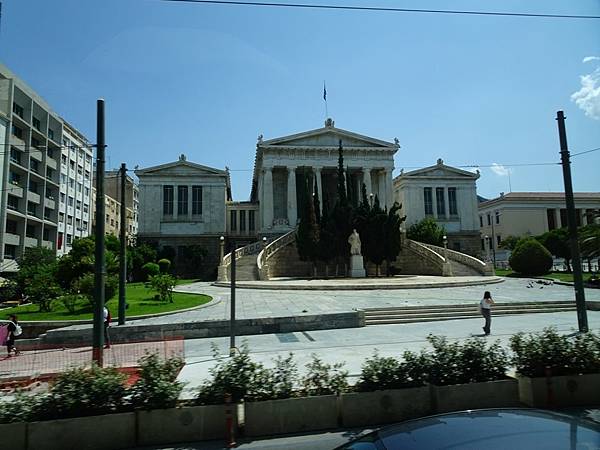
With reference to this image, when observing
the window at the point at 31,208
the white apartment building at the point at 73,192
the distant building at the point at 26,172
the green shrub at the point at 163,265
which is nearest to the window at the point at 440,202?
the green shrub at the point at 163,265

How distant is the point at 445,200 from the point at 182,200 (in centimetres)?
4101

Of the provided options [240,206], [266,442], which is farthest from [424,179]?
[266,442]

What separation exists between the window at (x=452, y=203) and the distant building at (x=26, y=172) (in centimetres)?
5637

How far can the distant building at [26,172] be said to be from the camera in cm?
4444

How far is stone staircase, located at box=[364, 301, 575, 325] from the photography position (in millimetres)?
17016

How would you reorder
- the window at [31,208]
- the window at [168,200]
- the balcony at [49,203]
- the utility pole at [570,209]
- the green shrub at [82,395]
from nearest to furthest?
the green shrub at [82,395] → the utility pole at [570,209] → the window at [31,208] → the balcony at [49,203] → the window at [168,200]

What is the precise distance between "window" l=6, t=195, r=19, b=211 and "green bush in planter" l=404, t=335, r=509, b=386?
5131cm

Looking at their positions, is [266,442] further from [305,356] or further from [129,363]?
[129,363]

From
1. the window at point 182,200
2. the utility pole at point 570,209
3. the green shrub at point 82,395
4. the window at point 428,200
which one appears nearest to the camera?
the green shrub at point 82,395

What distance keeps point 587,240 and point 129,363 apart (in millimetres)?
29254

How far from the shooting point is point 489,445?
238cm

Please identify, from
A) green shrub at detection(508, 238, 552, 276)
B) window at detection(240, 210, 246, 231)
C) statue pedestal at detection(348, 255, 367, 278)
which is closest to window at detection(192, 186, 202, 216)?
window at detection(240, 210, 246, 231)

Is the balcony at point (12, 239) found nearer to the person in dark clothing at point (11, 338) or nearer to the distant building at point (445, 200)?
the person in dark clothing at point (11, 338)

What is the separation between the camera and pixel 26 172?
47.8 metres
